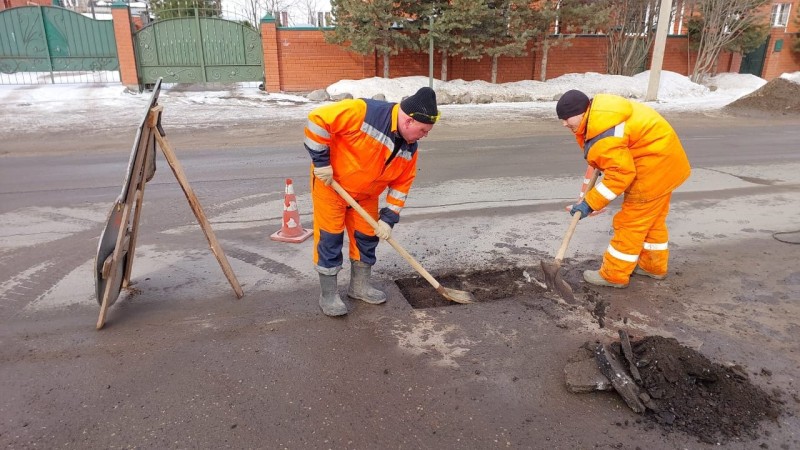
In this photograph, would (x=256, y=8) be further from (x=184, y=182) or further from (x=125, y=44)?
(x=184, y=182)

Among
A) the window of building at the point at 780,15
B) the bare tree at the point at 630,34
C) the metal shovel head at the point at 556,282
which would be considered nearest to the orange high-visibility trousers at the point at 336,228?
the metal shovel head at the point at 556,282

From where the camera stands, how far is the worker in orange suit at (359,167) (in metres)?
3.28

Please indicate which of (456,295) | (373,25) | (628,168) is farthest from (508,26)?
(456,295)

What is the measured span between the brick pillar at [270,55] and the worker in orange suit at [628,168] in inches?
607

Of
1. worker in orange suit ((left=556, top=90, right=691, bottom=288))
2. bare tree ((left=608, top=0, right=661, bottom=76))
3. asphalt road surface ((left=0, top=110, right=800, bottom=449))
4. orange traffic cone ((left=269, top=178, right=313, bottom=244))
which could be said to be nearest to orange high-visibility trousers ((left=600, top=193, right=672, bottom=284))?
worker in orange suit ((left=556, top=90, right=691, bottom=288))

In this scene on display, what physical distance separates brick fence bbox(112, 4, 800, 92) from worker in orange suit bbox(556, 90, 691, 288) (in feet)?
50.9

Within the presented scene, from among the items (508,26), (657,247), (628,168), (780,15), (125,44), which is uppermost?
(780,15)

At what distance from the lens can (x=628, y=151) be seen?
3.80 m

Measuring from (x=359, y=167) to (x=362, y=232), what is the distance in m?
0.53

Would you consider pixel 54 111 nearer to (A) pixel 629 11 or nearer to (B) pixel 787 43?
(A) pixel 629 11

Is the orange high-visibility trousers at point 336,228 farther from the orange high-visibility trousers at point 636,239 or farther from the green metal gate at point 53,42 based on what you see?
the green metal gate at point 53,42

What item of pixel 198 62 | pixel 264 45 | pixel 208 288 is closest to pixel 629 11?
pixel 264 45

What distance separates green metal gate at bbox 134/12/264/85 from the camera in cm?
1673

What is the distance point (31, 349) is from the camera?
325cm
